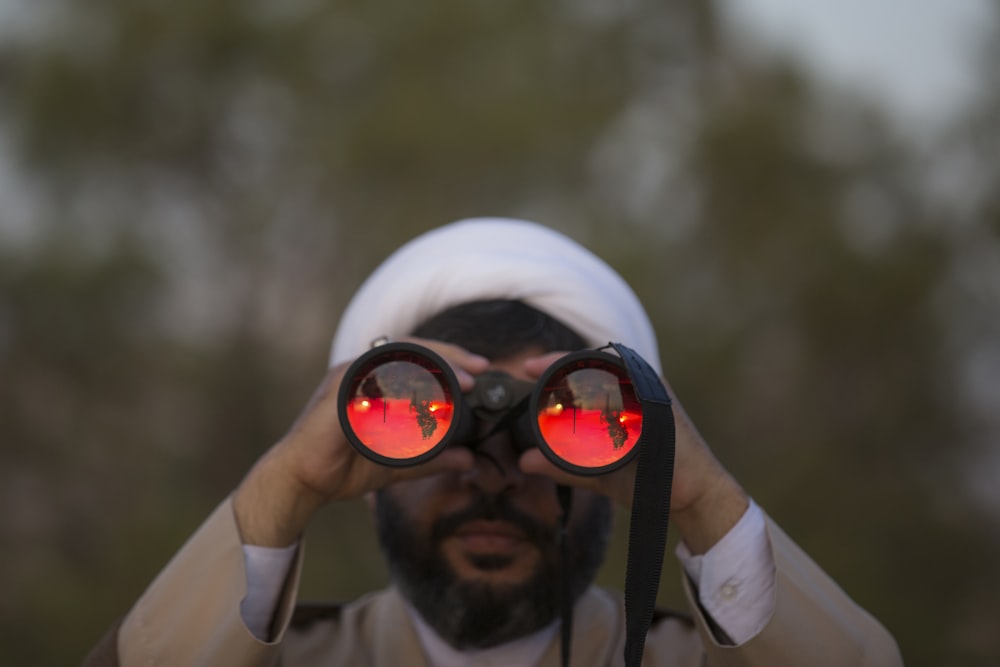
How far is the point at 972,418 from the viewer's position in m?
7.88

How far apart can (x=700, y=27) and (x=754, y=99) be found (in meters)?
0.93

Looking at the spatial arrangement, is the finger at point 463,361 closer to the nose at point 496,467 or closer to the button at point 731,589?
the nose at point 496,467

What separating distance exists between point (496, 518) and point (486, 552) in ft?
0.21

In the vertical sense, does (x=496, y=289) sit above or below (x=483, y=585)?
above

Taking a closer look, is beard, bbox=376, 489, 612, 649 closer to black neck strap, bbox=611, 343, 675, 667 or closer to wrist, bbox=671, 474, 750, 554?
wrist, bbox=671, 474, 750, 554

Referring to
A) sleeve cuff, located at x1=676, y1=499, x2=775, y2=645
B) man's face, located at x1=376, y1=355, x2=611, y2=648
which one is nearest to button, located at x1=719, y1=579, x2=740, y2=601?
sleeve cuff, located at x1=676, y1=499, x2=775, y2=645

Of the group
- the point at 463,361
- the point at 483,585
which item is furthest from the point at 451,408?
the point at 483,585

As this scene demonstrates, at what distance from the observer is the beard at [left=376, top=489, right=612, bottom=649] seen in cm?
194

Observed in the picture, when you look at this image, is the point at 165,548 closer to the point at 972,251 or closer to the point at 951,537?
the point at 951,537

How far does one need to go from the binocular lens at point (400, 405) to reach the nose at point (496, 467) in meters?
0.29

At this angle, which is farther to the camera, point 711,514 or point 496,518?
point 496,518

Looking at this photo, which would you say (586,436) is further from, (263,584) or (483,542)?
(263,584)

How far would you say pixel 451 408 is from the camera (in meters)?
1.69

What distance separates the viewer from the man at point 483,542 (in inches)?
67.4
